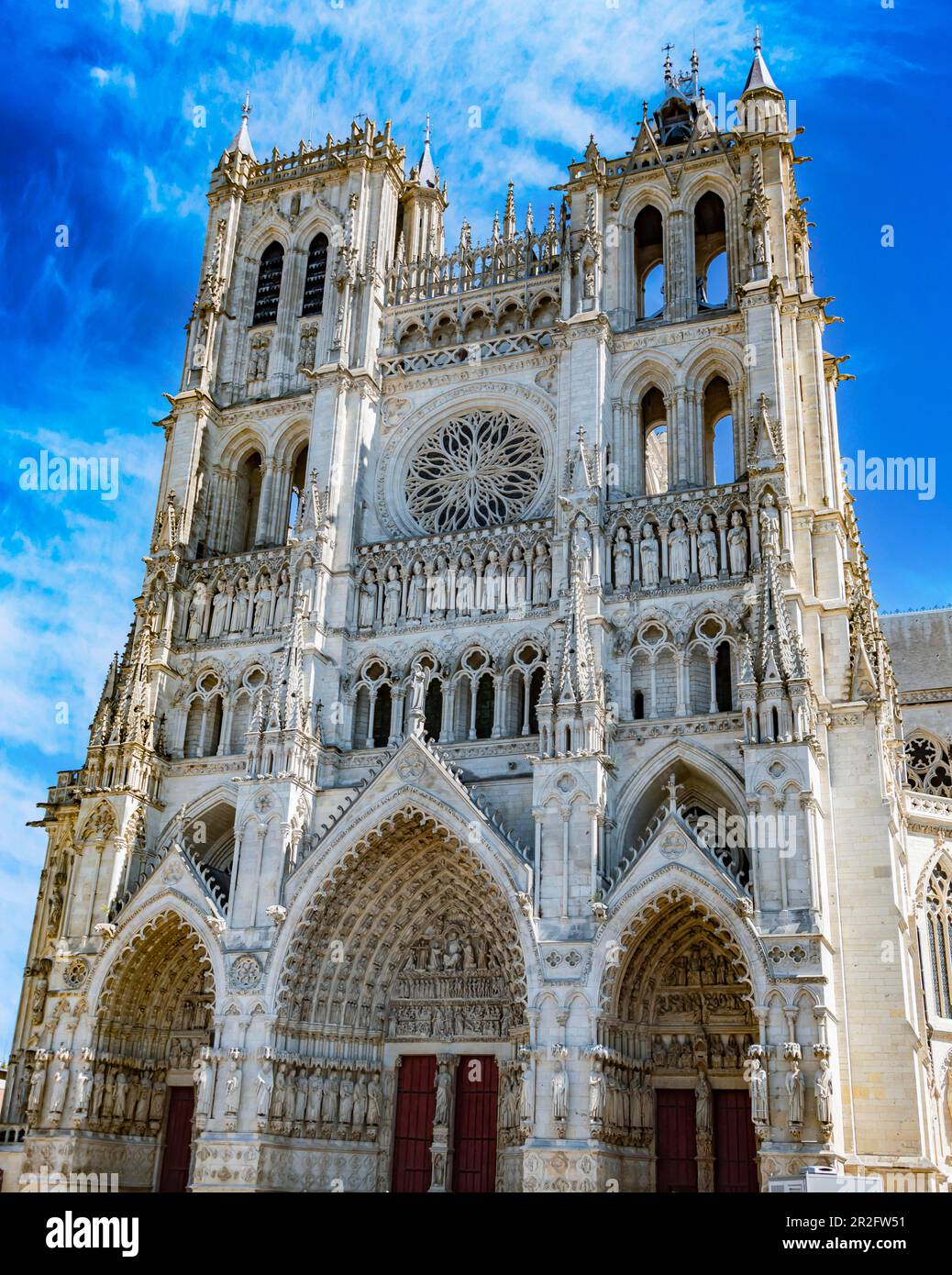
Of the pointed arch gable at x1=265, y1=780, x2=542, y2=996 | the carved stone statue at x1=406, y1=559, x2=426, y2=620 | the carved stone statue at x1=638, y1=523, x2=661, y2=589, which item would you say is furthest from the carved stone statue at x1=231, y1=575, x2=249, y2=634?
the carved stone statue at x1=638, y1=523, x2=661, y2=589

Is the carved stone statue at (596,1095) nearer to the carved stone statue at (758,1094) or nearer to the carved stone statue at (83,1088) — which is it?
the carved stone statue at (758,1094)

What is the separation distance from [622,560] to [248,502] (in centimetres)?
1220

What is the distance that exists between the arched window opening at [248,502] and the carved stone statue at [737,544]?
43.8ft

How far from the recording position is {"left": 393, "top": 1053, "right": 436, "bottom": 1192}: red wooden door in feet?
85.8

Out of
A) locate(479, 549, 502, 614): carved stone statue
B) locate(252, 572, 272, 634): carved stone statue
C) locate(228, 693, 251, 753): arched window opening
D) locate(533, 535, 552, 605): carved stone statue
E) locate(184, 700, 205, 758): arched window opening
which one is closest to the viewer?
locate(533, 535, 552, 605): carved stone statue

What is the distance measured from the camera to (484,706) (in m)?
29.1

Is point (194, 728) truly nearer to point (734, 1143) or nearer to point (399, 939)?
point (399, 939)

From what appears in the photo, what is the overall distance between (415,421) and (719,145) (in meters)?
10.6

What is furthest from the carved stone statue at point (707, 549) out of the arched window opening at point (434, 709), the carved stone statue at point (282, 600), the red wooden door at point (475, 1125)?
the red wooden door at point (475, 1125)

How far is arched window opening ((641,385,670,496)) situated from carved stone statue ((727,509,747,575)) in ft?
9.27

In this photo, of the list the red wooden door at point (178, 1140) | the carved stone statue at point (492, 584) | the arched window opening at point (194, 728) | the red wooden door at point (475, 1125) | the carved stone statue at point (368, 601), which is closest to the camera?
the red wooden door at point (475, 1125)

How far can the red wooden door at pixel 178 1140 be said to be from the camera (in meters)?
27.5

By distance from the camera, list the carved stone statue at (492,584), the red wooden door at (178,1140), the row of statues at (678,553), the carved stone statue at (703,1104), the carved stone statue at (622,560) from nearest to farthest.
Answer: the carved stone statue at (703,1104)
the row of statues at (678,553)
the red wooden door at (178,1140)
the carved stone statue at (622,560)
the carved stone statue at (492,584)

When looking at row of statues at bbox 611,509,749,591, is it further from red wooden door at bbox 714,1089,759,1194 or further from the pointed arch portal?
red wooden door at bbox 714,1089,759,1194
